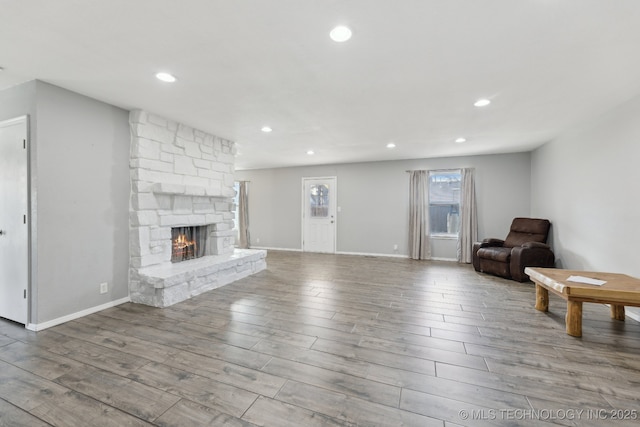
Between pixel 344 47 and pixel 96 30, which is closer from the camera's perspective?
pixel 96 30

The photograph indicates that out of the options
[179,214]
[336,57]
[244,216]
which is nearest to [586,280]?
[336,57]

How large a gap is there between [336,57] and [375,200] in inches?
189

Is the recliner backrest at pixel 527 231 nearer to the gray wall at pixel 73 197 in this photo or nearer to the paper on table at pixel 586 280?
the paper on table at pixel 586 280

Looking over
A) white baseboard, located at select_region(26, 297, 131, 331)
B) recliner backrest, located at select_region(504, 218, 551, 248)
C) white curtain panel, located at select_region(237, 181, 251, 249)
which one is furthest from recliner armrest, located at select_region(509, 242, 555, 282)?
white curtain panel, located at select_region(237, 181, 251, 249)

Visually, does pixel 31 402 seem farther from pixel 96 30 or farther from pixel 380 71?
pixel 380 71

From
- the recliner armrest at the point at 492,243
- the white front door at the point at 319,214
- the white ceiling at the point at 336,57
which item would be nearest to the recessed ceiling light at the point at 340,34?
the white ceiling at the point at 336,57

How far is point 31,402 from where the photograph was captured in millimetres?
1603

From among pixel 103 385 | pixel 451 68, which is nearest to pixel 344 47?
pixel 451 68

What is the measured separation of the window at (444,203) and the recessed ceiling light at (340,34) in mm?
4930

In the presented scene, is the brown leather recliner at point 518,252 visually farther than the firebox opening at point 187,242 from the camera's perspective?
Yes

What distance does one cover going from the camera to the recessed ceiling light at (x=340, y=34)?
5.83 feet

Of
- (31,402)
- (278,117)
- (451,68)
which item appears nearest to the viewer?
(31,402)

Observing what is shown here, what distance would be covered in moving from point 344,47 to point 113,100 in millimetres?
2713

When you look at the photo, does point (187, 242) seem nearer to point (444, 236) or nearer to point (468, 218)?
point (444, 236)
